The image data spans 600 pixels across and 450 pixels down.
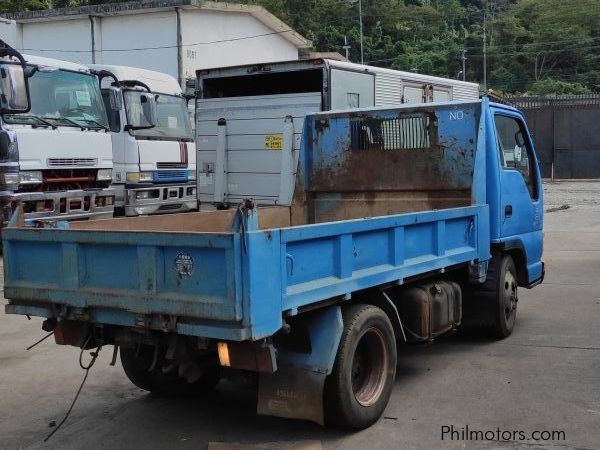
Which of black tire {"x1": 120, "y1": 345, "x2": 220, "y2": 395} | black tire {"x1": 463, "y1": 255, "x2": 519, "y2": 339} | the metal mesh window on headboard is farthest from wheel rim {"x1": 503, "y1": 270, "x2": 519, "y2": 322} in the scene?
black tire {"x1": 120, "y1": 345, "x2": 220, "y2": 395}

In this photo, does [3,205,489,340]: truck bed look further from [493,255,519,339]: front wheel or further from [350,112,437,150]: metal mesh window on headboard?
[493,255,519,339]: front wheel

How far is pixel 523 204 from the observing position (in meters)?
7.12

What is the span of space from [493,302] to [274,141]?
5.27 m

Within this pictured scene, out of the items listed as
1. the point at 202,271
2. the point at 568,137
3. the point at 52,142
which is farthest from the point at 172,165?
the point at 568,137

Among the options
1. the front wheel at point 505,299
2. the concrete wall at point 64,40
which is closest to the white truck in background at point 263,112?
the front wheel at point 505,299

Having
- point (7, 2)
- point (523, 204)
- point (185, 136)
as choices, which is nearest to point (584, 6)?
point (7, 2)

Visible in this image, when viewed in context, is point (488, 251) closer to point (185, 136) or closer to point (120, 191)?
point (120, 191)

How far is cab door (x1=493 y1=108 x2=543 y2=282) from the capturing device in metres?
6.72

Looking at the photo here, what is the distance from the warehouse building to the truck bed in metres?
21.4

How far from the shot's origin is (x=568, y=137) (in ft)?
98.7

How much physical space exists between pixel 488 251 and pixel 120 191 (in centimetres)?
833

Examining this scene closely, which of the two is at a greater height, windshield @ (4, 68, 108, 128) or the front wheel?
windshield @ (4, 68, 108, 128)

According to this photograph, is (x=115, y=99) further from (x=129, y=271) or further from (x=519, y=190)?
(x=129, y=271)

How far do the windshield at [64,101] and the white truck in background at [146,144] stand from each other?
0.76 metres
